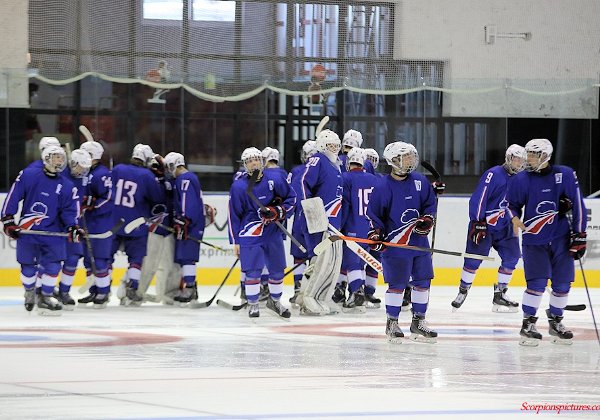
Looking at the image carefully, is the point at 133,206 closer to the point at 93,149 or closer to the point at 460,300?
the point at 93,149

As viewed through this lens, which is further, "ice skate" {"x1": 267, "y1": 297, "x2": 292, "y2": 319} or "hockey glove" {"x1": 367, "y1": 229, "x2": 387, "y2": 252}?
"ice skate" {"x1": 267, "y1": 297, "x2": 292, "y2": 319}

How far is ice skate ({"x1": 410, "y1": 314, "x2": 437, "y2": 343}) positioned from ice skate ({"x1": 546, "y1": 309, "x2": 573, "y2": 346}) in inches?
27.8

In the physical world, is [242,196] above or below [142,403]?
above

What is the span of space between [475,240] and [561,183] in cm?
208

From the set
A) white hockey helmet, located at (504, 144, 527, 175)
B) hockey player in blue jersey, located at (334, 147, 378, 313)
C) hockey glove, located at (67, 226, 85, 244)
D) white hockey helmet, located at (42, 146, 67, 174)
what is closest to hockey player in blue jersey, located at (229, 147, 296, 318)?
hockey player in blue jersey, located at (334, 147, 378, 313)

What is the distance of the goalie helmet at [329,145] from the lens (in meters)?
9.29

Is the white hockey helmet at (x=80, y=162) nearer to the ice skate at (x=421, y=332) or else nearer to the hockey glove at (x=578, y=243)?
the ice skate at (x=421, y=332)

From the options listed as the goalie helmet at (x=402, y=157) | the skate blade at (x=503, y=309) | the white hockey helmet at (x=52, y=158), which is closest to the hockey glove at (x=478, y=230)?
the skate blade at (x=503, y=309)

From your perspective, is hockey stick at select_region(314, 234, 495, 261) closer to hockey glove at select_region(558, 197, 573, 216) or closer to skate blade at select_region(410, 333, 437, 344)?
skate blade at select_region(410, 333, 437, 344)

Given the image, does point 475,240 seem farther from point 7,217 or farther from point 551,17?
point 551,17

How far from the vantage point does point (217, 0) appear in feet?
47.9

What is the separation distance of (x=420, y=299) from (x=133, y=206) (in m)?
3.42

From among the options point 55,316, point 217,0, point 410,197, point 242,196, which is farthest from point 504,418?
point 217,0

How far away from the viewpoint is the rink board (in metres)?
12.1
